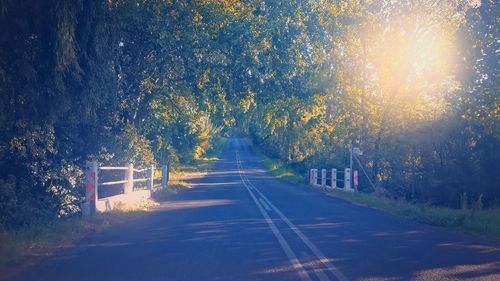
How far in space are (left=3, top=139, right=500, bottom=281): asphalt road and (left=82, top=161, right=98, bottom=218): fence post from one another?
1180 mm

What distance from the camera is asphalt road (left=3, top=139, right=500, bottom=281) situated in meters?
8.91

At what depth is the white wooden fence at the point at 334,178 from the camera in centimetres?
3378

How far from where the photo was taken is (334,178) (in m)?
36.6

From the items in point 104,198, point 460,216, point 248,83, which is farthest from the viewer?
point 248,83

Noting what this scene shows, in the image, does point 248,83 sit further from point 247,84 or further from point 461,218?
point 461,218

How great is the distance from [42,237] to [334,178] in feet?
86.8

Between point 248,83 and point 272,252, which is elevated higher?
point 248,83

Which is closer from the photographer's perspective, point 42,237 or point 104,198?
point 42,237

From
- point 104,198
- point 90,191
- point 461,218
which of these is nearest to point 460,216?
point 461,218

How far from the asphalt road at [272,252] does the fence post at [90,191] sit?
1.18 metres

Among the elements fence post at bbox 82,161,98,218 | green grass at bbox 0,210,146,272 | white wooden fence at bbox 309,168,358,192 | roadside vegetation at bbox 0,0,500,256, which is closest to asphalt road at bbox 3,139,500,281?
green grass at bbox 0,210,146,272

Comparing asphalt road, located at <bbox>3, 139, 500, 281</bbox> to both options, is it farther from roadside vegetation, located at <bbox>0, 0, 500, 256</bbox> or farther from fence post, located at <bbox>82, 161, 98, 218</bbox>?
roadside vegetation, located at <bbox>0, 0, 500, 256</bbox>

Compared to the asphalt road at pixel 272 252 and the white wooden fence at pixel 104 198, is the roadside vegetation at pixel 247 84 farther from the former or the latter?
the asphalt road at pixel 272 252

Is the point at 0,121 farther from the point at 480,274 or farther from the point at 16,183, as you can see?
the point at 480,274
